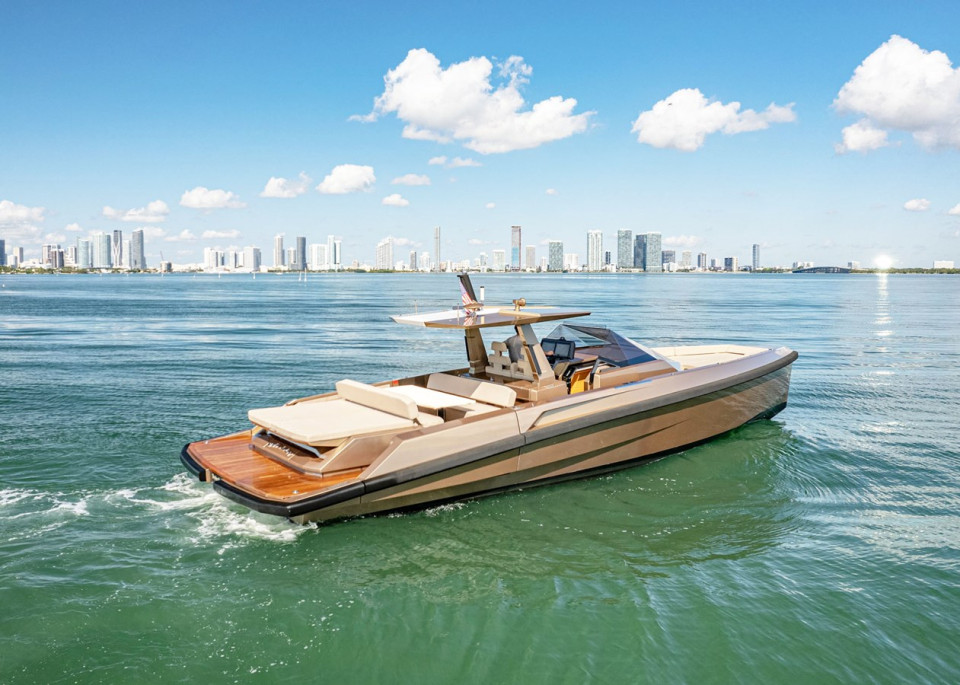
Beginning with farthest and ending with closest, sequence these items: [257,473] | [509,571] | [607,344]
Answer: [607,344], [257,473], [509,571]

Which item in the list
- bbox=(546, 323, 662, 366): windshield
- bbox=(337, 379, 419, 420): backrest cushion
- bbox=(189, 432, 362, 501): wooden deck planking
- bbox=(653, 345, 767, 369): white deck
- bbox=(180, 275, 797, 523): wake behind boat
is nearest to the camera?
bbox=(189, 432, 362, 501): wooden deck planking

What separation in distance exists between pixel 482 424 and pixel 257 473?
264cm

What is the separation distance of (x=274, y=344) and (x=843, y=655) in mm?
Result: 22844

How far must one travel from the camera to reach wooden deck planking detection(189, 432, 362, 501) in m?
6.57

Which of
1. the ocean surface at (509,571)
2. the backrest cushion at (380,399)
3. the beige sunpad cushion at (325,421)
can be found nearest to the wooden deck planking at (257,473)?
the beige sunpad cushion at (325,421)

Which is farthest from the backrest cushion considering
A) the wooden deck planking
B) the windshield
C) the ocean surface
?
the windshield

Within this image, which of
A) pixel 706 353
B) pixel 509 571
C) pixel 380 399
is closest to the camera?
pixel 509 571

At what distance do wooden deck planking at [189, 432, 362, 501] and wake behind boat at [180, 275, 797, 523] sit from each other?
0.02 metres

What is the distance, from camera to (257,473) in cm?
706

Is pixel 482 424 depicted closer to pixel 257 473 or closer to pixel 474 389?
pixel 474 389

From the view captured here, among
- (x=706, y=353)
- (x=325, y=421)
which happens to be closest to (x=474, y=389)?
(x=325, y=421)

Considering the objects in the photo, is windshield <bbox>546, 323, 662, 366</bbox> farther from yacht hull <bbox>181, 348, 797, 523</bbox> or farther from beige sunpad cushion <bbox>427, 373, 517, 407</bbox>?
beige sunpad cushion <bbox>427, 373, 517, 407</bbox>

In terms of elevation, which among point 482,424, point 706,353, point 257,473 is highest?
point 706,353

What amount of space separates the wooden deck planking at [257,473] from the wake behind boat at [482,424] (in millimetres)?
21
